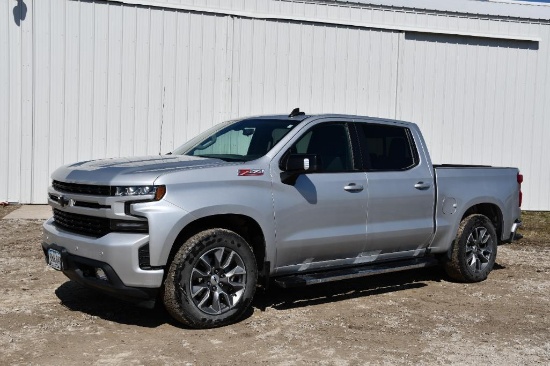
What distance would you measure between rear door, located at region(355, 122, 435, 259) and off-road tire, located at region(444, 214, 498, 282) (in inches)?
22.6

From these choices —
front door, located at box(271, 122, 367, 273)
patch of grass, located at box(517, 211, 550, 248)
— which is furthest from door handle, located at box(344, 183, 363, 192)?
patch of grass, located at box(517, 211, 550, 248)

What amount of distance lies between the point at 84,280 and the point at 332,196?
2373mm

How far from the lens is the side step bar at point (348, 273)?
19.8 feet

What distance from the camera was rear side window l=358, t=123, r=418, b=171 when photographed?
22.8ft

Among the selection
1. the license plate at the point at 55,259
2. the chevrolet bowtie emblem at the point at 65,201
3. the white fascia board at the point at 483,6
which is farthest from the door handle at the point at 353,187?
the white fascia board at the point at 483,6

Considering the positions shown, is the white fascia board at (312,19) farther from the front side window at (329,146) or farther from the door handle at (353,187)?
the door handle at (353,187)

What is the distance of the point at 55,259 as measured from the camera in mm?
5828

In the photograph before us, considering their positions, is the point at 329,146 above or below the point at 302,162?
above

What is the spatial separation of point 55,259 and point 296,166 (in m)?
2.24

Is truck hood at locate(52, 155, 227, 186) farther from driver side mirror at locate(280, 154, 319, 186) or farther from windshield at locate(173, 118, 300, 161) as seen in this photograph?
driver side mirror at locate(280, 154, 319, 186)

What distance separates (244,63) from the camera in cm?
1334

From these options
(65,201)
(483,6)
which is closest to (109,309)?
(65,201)

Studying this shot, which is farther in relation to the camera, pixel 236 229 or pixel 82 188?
pixel 236 229

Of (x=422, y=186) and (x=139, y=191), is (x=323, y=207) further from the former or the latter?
(x=139, y=191)
